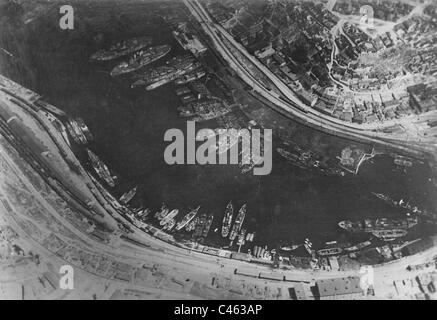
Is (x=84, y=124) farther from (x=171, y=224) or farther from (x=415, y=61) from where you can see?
(x=415, y=61)

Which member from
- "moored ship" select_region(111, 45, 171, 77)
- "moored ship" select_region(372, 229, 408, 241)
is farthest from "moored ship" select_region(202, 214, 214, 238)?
"moored ship" select_region(111, 45, 171, 77)

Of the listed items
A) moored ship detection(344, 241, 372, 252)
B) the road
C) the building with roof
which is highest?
the road

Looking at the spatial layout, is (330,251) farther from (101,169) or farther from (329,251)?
(101,169)

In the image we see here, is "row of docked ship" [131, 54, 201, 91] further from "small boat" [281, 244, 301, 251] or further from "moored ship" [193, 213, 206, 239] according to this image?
"small boat" [281, 244, 301, 251]

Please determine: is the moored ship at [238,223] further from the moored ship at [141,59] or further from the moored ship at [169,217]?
the moored ship at [141,59]

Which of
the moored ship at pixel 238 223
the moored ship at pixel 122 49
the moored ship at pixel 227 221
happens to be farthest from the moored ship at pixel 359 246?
the moored ship at pixel 122 49

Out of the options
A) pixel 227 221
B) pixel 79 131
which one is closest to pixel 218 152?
pixel 227 221

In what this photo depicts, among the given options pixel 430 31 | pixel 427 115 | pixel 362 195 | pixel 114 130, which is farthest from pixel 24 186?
pixel 430 31
